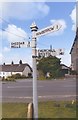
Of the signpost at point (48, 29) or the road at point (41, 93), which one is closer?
the signpost at point (48, 29)

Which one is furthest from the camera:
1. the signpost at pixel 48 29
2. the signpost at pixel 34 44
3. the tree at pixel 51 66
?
the tree at pixel 51 66

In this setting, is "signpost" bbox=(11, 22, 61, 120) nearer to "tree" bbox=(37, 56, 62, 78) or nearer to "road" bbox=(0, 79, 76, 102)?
"road" bbox=(0, 79, 76, 102)

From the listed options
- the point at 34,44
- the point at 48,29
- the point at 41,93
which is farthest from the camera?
the point at 41,93

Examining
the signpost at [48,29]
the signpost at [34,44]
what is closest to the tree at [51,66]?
the signpost at [34,44]

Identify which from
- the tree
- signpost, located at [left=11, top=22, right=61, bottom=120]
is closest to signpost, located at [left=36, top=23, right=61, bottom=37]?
signpost, located at [left=11, top=22, right=61, bottom=120]

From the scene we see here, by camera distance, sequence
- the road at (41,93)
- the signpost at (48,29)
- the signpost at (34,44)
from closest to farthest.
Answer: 1. the signpost at (48,29)
2. the signpost at (34,44)
3. the road at (41,93)

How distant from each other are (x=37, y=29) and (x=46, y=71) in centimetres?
5217

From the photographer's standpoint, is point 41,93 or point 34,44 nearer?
point 34,44

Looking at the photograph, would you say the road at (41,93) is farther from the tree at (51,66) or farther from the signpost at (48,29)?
the tree at (51,66)

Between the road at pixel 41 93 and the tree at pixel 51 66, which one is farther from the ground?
the tree at pixel 51 66

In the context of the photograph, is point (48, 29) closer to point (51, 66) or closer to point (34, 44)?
point (34, 44)

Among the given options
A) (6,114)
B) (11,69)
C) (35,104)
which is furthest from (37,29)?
(11,69)

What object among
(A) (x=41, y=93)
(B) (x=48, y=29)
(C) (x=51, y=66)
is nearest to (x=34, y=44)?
(B) (x=48, y=29)

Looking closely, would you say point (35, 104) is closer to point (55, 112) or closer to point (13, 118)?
point (13, 118)
